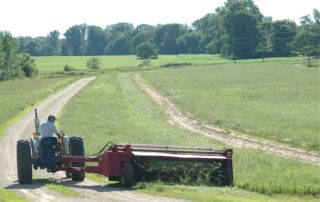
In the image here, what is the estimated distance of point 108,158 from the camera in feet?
59.2

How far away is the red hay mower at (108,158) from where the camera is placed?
712 inches

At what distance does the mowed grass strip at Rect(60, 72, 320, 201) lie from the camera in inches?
740

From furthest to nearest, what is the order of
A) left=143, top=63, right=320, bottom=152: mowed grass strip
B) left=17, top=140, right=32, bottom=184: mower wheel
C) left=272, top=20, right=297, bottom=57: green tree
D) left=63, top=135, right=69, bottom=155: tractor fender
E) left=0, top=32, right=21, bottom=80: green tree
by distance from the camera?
left=272, top=20, right=297, bottom=57: green tree, left=0, top=32, right=21, bottom=80: green tree, left=143, top=63, right=320, bottom=152: mowed grass strip, left=63, top=135, right=69, bottom=155: tractor fender, left=17, top=140, right=32, bottom=184: mower wheel

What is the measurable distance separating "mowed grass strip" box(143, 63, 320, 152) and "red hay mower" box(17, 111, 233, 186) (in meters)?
10.6

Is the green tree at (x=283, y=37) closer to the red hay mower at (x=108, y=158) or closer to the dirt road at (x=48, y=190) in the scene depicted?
the dirt road at (x=48, y=190)

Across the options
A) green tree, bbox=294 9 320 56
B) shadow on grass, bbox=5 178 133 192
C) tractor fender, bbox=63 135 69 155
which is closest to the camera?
shadow on grass, bbox=5 178 133 192

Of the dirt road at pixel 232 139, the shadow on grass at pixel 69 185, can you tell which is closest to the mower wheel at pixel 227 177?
the shadow on grass at pixel 69 185

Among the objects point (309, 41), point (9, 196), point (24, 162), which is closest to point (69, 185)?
point (24, 162)

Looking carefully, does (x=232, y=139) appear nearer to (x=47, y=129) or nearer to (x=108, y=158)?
(x=108, y=158)

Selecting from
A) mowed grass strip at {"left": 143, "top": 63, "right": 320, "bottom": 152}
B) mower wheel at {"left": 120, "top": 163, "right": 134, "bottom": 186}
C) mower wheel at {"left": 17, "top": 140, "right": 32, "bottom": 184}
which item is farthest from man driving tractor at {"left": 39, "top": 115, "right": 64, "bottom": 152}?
mowed grass strip at {"left": 143, "top": 63, "right": 320, "bottom": 152}

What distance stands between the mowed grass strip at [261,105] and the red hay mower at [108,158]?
10574 millimetres

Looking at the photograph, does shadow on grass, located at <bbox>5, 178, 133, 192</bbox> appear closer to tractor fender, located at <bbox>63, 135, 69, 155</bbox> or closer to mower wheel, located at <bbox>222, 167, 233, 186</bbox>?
tractor fender, located at <bbox>63, 135, 69, 155</bbox>

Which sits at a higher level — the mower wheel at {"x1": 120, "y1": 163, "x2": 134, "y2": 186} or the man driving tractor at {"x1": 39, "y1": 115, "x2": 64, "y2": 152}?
the man driving tractor at {"x1": 39, "y1": 115, "x2": 64, "y2": 152}

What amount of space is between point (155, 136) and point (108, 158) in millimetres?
14695
